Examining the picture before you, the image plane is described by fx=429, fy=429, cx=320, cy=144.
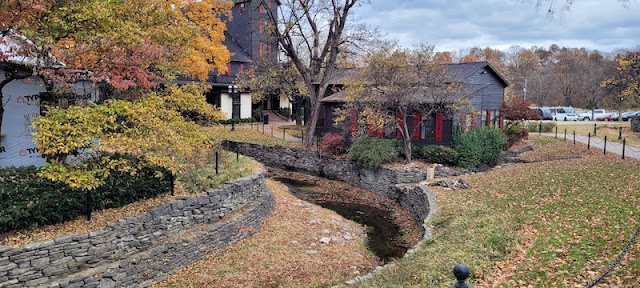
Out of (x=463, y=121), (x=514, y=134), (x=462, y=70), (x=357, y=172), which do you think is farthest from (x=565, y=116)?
(x=357, y=172)

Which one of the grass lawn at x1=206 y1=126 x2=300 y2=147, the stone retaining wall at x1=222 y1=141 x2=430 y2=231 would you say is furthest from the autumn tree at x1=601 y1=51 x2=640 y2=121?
the grass lawn at x1=206 y1=126 x2=300 y2=147

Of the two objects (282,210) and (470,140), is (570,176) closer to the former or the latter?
(470,140)

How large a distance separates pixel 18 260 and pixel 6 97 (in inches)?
273

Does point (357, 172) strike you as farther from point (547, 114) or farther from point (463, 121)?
point (547, 114)

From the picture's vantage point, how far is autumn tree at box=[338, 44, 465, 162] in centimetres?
2162

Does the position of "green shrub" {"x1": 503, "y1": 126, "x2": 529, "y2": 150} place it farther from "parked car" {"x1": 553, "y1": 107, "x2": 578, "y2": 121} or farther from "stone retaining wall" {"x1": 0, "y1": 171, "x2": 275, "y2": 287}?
"parked car" {"x1": 553, "y1": 107, "x2": 578, "y2": 121}

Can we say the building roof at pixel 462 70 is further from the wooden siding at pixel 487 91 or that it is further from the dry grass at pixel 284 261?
the dry grass at pixel 284 261

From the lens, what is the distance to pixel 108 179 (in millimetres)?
11195

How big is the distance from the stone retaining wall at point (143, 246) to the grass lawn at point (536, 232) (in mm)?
5784

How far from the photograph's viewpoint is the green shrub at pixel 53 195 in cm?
923

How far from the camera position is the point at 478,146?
23094 millimetres

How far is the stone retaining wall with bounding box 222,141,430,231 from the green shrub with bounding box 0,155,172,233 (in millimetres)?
9617

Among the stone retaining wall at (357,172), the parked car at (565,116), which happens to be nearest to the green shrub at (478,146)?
the stone retaining wall at (357,172)

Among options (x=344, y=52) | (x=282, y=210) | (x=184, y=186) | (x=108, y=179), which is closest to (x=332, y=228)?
(x=282, y=210)
